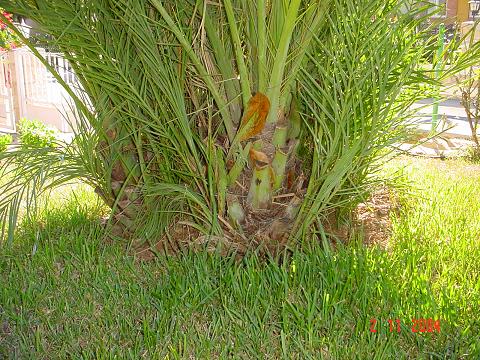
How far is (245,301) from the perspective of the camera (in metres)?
1.57

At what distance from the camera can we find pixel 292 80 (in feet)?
5.82

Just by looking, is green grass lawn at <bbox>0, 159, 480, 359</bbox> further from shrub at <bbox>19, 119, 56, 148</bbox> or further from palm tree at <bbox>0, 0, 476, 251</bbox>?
shrub at <bbox>19, 119, 56, 148</bbox>

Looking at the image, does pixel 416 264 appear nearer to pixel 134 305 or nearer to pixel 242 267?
pixel 242 267

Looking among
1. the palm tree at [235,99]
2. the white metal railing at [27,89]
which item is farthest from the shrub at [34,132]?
the palm tree at [235,99]

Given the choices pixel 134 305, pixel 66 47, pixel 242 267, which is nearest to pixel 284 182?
pixel 242 267

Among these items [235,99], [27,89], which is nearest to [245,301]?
[235,99]

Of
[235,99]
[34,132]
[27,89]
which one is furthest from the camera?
[27,89]

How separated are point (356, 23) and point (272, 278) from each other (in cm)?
80
